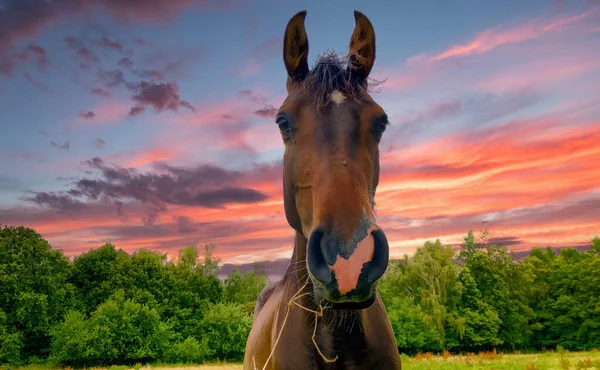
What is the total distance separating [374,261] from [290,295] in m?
Result: 1.40

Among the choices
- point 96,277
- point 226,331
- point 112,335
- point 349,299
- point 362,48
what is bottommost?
point 226,331

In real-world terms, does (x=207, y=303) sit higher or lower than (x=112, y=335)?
higher

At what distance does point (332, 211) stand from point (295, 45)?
1767mm

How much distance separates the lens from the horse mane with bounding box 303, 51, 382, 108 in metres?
3.31

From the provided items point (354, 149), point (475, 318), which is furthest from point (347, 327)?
point (475, 318)

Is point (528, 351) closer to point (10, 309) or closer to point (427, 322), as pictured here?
point (427, 322)

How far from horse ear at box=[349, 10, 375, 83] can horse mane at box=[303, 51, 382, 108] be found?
0.09m

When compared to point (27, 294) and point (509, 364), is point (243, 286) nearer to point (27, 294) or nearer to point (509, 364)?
point (27, 294)

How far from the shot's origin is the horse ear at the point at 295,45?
11.9 ft

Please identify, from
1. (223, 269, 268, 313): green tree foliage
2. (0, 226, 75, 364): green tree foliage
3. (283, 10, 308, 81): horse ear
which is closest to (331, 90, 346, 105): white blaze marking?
(283, 10, 308, 81): horse ear

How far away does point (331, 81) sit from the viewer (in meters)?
3.32

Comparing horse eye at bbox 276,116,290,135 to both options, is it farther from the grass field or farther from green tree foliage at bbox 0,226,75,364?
green tree foliage at bbox 0,226,75,364

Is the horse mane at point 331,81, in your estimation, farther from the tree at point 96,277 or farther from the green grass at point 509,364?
the tree at point 96,277

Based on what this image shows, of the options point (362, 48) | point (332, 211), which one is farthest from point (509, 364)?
point (332, 211)
